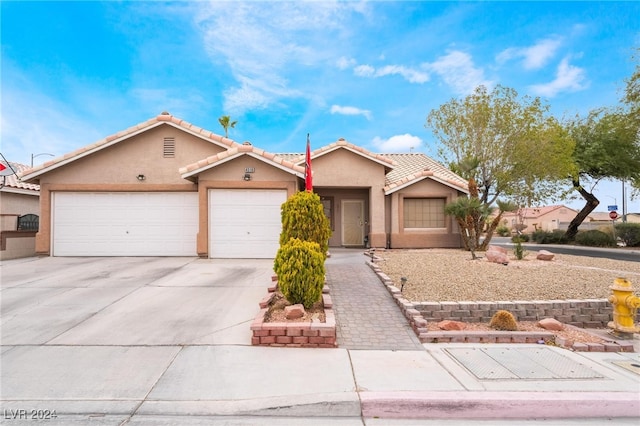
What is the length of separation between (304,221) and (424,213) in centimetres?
1030

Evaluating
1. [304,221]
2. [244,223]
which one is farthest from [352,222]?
[304,221]

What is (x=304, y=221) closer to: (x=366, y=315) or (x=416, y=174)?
(x=366, y=315)

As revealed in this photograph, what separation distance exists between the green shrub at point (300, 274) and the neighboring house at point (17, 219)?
39.9 feet

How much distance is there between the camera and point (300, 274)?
5.63 m

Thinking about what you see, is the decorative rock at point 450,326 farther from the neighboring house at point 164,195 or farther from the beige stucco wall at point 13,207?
the beige stucco wall at point 13,207

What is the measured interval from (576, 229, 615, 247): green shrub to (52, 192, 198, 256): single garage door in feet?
86.1

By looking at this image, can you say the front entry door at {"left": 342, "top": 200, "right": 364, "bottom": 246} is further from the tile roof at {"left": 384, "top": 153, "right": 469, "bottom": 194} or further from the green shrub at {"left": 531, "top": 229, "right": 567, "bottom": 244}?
the green shrub at {"left": 531, "top": 229, "right": 567, "bottom": 244}

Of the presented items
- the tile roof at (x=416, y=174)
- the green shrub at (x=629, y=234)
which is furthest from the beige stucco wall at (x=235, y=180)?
the green shrub at (x=629, y=234)

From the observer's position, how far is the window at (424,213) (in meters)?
15.9

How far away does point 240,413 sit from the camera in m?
3.32

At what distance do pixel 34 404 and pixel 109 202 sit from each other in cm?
1055

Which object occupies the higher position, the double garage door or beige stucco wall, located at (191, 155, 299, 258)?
beige stucco wall, located at (191, 155, 299, 258)

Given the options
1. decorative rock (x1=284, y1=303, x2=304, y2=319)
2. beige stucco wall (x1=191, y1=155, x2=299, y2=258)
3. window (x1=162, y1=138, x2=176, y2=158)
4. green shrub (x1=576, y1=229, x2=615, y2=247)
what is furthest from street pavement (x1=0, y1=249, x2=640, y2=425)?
green shrub (x1=576, y1=229, x2=615, y2=247)

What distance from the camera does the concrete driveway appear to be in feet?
16.4
